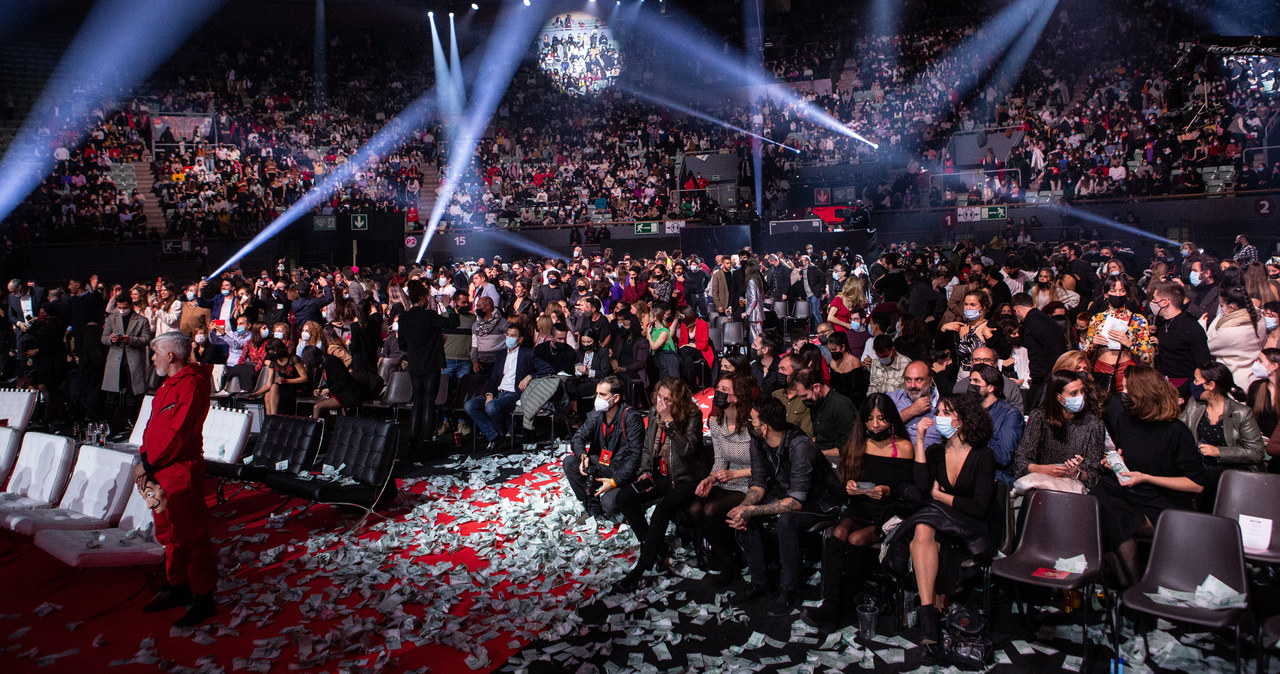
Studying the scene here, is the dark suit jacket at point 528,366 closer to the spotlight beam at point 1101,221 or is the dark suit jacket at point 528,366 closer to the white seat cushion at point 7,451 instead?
the white seat cushion at point 7,451

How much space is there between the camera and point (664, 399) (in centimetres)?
575

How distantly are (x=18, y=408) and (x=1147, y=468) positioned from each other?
30.7 ft

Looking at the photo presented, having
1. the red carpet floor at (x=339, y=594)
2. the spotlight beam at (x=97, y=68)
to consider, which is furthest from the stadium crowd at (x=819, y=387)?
the spotlight beam at (x=97, y=68)

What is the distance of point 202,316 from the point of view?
36.3ft

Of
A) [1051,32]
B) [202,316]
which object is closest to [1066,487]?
A: [202,316]

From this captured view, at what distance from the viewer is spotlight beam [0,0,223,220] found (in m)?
19.4

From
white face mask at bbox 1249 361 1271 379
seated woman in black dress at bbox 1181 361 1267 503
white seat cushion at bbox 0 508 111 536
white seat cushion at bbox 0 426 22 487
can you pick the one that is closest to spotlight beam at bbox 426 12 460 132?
white seat cushion at bbox 0 426 22 487

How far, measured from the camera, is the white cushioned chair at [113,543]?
4.89 metres

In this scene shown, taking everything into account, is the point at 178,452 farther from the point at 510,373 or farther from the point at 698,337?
the point at 698,337

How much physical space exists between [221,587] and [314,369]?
4374mm

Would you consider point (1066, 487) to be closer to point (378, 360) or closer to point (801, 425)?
point (801, 425)

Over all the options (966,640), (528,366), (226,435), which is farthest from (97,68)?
(966,640)

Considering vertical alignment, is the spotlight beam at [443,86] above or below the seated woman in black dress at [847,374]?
above

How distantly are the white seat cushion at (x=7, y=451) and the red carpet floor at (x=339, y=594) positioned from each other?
0.48 metres
